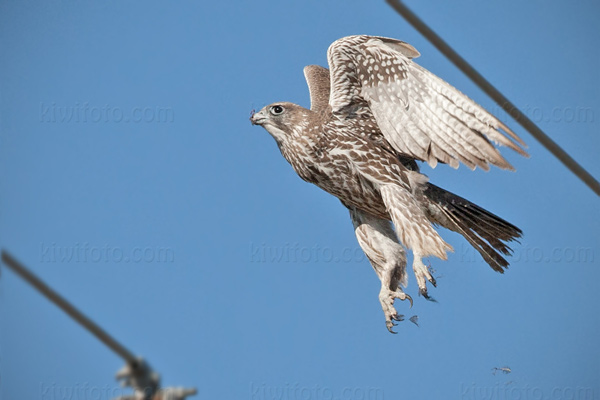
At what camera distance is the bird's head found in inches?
339

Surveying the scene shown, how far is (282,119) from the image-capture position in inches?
342

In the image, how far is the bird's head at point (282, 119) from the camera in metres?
8.60

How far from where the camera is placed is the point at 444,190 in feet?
28.1

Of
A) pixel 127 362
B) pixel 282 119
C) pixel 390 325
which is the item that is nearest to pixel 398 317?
pixel 390 325

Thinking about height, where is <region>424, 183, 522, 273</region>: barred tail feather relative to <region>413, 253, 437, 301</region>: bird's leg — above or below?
above

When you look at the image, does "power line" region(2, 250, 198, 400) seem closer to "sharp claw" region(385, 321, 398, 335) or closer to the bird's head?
"sharp claw" region(385, 321, 398, 335)

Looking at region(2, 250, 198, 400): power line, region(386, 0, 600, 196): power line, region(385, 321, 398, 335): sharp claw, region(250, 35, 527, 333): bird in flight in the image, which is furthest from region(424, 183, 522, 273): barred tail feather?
region(2, 250, 198, 400): power line

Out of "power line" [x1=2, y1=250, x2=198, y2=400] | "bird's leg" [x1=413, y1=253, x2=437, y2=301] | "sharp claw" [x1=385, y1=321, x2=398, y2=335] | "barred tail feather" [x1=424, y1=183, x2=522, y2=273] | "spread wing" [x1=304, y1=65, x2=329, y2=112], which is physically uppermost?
"spread wing" [x1=304, y1=65, x2=329, y2=112]

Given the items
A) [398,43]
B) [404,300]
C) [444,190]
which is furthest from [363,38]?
[404,300]

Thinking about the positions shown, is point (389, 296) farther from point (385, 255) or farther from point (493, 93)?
point (493, 93)

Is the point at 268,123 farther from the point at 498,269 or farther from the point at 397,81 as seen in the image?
the point at 498,269

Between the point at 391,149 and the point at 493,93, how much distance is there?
3.74 meters

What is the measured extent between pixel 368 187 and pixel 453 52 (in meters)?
4.03

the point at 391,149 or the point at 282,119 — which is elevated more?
the point at 282,119
